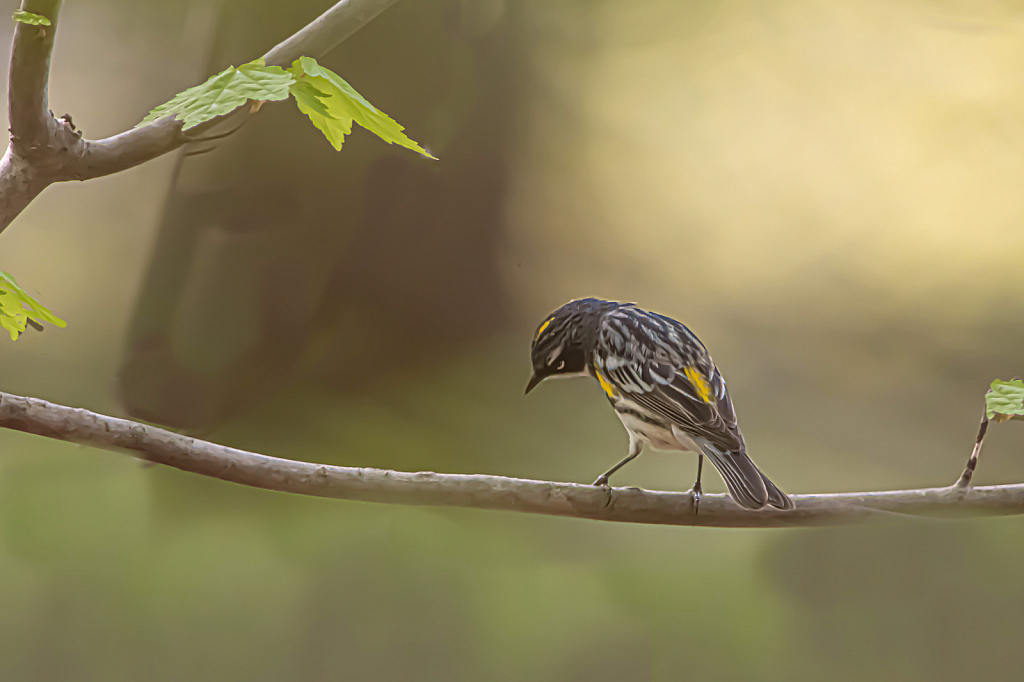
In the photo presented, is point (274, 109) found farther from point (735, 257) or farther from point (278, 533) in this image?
point (735, 257)

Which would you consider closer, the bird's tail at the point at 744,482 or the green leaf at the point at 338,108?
the green leaf at the point at 338,108

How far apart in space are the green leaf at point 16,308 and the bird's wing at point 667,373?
0.63 m

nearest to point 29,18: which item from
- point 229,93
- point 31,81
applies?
point 31,81

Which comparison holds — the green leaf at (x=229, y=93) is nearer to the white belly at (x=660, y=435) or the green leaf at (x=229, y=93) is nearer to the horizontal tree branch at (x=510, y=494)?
the horizontal tree branch at (x=510, y=494)

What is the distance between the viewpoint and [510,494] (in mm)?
836

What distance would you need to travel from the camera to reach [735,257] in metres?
2.01

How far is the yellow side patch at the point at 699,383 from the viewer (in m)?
0.88

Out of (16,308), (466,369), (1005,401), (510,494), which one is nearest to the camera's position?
(16,308)

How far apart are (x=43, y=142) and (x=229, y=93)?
11.2 inches

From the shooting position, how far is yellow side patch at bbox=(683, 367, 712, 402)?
2.87ft

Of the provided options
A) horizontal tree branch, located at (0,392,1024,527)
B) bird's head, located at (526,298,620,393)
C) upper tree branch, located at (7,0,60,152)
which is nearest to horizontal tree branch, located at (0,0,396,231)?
upper tree branch, located at (7,0,60,152)

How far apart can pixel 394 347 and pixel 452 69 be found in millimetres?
806

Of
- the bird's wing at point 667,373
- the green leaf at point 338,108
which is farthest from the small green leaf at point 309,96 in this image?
the bird's wing at point 667,373

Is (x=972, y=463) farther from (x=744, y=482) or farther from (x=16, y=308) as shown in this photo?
(x=16, y=308)
